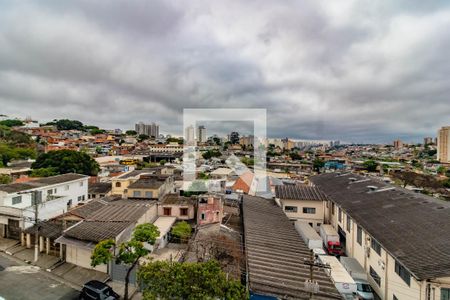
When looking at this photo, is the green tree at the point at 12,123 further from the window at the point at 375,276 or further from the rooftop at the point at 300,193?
the window at the point at 375,276

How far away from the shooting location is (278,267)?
9680mm

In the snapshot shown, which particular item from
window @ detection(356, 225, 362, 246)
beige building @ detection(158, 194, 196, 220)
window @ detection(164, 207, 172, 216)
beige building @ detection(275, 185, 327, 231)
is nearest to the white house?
beige building @ detection(158, 194, 196, 220)

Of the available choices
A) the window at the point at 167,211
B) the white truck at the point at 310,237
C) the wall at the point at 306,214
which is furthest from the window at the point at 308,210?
the window at the point at 167,211

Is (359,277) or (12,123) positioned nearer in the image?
(359,277)

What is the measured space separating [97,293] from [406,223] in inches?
530

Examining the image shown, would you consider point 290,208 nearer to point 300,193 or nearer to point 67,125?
point 300,193

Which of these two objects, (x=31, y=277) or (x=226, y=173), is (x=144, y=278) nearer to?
(x=31, y=277)

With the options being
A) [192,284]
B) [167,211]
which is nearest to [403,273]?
[192,284]

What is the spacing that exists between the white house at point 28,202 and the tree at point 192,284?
1079 centimetres

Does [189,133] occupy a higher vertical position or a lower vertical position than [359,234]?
higher

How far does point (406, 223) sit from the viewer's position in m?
11.2

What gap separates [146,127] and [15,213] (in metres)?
114

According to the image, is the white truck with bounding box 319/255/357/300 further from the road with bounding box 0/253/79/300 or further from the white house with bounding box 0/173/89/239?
the white house with bounding box 0/173/89/239

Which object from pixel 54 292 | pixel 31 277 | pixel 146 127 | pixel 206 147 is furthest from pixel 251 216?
pixel 146 127
